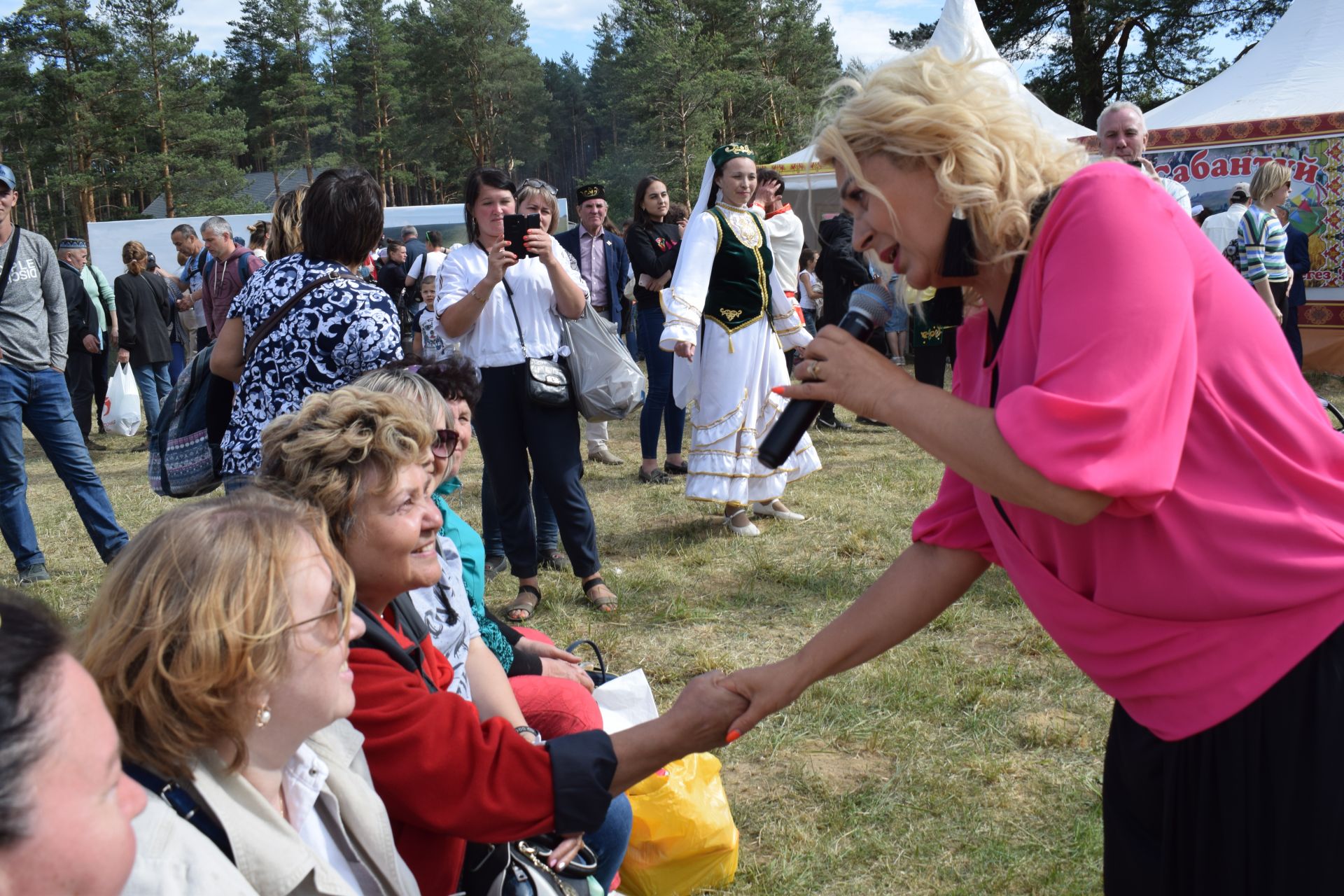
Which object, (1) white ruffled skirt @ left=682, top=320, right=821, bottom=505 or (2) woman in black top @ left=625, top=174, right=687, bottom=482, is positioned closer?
(1) white ruffled skirt @ left=682, top=320, right=821, bottom=505

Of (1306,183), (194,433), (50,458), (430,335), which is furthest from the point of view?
(1306,183)

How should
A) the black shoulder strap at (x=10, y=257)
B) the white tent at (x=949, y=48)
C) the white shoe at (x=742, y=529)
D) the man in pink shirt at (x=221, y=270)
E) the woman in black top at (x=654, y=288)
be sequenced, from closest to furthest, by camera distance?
the black shoulder strap at (x=10, y=257) < the white shoe at (x=742, y=529) < the woman in black top at (x=654, y=288) < the man in pink shirt at (x=221, y=270) < the white tent at (x=949, y=48)

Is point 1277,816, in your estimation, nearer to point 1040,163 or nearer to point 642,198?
point 1040,163

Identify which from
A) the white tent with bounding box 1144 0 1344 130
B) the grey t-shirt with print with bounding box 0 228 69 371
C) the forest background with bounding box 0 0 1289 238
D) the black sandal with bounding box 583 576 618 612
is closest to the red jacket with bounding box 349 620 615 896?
the black sandal with bounding box 583 576 618 612

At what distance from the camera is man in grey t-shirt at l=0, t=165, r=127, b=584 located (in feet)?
16.8

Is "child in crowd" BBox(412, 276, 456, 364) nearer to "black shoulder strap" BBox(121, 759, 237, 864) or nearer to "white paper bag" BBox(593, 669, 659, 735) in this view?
"white paper bag" BBox(593, 669, 659, 735)

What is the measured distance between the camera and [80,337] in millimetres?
8750

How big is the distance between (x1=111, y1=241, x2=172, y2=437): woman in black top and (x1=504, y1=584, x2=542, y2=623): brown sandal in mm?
6461

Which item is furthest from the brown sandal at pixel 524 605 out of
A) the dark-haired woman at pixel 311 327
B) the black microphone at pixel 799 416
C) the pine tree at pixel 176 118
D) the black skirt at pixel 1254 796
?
the pine tree at pixel 176 118

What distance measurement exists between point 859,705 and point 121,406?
8.16m

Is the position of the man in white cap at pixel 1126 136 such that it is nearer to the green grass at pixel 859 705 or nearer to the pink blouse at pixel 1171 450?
the green grass at pixel 859 705

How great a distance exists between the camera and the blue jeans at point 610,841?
2277 millimetres

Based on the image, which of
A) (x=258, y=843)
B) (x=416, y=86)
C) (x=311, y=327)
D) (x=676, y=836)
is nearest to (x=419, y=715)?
(x=258, y=843)

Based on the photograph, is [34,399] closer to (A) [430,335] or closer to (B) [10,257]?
(B) [10,257]
